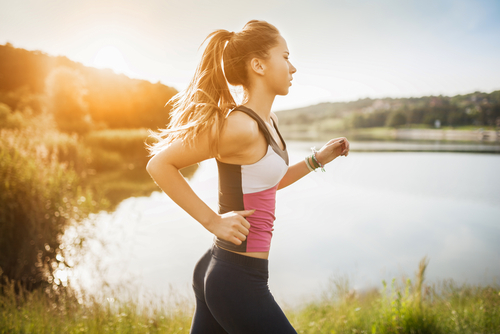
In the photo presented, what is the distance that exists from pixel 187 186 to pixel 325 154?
0.70 metres

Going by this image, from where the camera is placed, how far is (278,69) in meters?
1.18

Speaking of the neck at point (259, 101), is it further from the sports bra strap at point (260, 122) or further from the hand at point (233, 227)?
the hand at point (233, 227)

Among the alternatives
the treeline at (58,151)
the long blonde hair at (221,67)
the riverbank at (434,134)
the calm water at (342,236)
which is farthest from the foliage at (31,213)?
the riverbank at (434,134)

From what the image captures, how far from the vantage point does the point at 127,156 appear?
1969cm

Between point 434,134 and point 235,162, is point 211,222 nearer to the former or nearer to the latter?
point 235,162

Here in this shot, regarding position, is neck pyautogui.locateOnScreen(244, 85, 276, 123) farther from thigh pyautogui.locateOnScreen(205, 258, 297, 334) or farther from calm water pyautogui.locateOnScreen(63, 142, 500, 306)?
calm water pyautogui.locateOnScreen(63, 142, 500, 306)

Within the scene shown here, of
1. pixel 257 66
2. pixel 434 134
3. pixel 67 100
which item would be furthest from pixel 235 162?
pixel 434 134

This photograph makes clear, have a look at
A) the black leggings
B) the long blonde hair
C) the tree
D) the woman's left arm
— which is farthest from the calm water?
the tree

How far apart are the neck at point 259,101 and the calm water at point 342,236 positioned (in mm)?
3177

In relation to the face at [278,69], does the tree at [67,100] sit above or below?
above

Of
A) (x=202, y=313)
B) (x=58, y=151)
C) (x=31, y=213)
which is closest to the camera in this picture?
(x=202, y=313)

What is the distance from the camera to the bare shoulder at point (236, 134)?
1010 millimetres

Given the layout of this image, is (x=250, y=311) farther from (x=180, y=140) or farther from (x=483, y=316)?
(x=483, y=316)

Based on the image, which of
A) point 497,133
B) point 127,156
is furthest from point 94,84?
point 497,133
